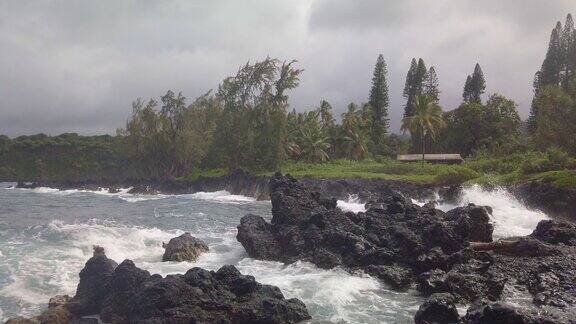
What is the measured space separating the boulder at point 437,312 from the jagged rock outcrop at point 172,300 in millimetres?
2803

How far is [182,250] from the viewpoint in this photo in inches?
751

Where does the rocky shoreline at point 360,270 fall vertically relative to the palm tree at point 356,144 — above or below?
below

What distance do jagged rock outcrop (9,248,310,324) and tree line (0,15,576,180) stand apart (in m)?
48.5

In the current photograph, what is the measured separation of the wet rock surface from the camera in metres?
14.6

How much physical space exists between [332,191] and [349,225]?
26.3 metres

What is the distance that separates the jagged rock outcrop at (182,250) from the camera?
18875 mm

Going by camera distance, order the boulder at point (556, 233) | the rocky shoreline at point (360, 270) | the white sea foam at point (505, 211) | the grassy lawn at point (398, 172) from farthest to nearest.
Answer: the grassy lawn at point (398, 172) < the white sea foam at point (505, 211) < the boulder at point (556, 233) < the rocky shoreline at point (360, 270)

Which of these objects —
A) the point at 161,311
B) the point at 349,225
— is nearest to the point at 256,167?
the point at 349,225

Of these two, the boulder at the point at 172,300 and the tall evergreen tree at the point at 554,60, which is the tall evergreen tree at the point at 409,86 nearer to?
the tall evergreen tree at the point at 554,60

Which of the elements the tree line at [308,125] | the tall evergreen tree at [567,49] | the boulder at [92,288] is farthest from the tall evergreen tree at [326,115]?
the boulder at [92,288]

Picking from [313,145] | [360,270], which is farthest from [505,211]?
Answer: [313,145]

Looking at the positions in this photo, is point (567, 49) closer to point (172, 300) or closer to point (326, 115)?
point (326, 115)

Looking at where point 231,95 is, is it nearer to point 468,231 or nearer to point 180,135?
point 180,135

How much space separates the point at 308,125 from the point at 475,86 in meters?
30.4
